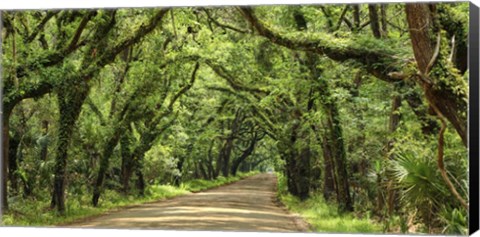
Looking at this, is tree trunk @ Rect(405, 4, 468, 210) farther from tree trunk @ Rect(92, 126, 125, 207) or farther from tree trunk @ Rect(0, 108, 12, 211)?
tree trunk @ Rect(92, 126, 125, 207)

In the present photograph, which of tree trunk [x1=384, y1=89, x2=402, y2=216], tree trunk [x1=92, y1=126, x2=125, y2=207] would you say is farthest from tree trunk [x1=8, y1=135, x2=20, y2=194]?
tree trunk [x1=384, y1=89, x2=402, y2=216]

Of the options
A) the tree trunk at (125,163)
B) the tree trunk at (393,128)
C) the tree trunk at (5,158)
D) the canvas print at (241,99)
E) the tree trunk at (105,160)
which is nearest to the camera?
the canvas print at (241,99)

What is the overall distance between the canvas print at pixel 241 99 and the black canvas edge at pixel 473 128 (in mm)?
109

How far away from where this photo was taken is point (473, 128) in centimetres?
858

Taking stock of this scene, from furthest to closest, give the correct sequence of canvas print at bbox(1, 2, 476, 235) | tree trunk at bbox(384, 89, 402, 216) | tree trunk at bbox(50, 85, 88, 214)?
tree trunk at bbox(50, 85, 88, 214)
tree trunk at bbox(384, 89, 402, 216)
canvas print at bbox(1, 2, 476, 235)

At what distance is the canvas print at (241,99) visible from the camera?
929 cm

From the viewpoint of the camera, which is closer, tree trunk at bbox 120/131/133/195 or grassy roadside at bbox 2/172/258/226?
grassy roadside at bbox 2/172/258/226

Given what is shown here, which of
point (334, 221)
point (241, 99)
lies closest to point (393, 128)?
point (334, 221)

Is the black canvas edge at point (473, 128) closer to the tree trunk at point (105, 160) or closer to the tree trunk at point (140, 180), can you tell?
the tree trunk at point (105, 160)

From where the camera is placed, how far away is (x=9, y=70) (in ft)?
38.7

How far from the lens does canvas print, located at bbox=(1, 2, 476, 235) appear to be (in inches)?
366

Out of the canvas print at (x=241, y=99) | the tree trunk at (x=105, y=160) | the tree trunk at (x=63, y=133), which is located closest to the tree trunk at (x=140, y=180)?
the canvas print at (x=241, y=99)

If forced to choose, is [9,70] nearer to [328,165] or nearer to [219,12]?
[219,12]

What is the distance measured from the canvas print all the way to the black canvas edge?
0.36 feet
